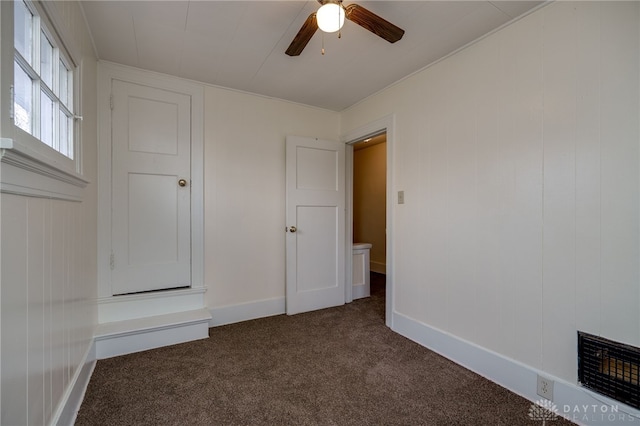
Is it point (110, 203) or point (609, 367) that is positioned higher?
point (110, 203)

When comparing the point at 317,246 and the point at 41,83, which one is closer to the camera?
the point at 41,83

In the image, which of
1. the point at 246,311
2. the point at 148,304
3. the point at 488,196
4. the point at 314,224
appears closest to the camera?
the point at 488,196

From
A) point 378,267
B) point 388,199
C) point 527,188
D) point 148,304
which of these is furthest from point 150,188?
point 378,267

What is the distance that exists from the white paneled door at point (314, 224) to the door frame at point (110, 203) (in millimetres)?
886

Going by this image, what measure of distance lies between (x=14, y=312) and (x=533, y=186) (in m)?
2.46

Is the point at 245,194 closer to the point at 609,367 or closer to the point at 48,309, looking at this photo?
the point at 48,309

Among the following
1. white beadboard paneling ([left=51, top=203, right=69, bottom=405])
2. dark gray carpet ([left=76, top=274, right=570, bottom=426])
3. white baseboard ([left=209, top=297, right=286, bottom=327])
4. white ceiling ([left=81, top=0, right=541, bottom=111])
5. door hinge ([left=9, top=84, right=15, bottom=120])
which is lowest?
dark gray carpet ([left=76, top=274, right=570, bottom=426])

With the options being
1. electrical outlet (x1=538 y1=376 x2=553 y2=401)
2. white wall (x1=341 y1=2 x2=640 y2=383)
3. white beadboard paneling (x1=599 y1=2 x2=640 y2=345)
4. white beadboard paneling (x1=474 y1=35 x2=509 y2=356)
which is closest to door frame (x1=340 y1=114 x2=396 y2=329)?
white wall (x1=341 y1=2 x2=640 y2=383)

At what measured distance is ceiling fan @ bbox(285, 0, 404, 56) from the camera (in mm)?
1436

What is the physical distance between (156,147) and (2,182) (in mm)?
1847

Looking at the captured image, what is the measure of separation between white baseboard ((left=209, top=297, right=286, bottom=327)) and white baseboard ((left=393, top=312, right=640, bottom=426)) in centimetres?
136

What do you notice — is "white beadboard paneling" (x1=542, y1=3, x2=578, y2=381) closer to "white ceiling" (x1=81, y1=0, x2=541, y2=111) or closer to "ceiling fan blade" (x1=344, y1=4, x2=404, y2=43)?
"white ceiling" (x1=81, y1=0, x2=541, y2=111)

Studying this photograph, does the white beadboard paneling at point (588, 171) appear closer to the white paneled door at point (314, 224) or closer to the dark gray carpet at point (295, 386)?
the dark gray carpet at point (295, 386)

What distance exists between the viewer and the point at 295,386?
70.8 inches
